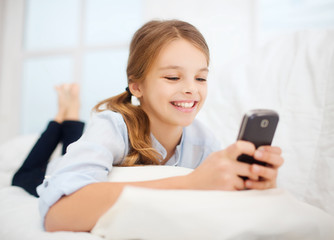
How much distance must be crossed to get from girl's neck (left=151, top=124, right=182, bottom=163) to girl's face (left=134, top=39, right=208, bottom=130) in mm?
86

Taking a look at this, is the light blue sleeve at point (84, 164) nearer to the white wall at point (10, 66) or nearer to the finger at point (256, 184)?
the finger at point (256, 184)

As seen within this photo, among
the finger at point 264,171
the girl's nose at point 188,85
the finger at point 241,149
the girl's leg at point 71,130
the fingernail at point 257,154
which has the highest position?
the girl's nose at point 188,85

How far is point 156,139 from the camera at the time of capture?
2.82 feet

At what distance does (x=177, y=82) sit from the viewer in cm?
71

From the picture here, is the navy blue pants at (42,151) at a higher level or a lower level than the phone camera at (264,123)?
lower

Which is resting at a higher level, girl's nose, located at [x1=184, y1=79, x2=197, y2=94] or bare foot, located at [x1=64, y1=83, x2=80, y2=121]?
girl's nose, located at [x1=184, y1=79, x2=197, y2=94]

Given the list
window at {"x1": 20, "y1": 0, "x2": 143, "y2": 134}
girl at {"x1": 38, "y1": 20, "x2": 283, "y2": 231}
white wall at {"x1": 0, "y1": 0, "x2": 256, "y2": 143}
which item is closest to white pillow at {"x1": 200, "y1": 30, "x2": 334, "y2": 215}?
girl at {"x1": 38, "y1": 20, "x2": 283, "y2": 231}

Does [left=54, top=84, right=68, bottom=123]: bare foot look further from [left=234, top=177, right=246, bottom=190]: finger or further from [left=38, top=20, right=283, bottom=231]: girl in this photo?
[left=234, top=177, right=246, bottom=190]: finger

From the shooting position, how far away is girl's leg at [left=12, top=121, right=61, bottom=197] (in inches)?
40.8

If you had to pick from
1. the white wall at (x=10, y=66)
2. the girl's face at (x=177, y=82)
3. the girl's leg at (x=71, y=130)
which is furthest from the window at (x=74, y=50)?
the girl's face at (x=177, y=82)

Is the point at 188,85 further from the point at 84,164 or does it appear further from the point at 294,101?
the point at 294,101

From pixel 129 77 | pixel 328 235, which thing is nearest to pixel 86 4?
pixel 129 77

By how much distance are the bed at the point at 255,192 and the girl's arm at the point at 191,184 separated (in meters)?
0.02

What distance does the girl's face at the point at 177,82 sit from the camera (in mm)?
702
